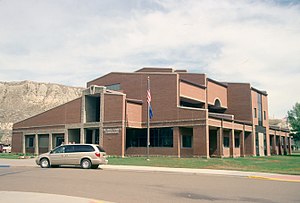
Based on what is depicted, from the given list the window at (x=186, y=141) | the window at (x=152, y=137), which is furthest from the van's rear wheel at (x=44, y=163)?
the window at (x=186, y=141)

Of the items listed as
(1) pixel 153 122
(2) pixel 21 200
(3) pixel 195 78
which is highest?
(3) pixel 195 78

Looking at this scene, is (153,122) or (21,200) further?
(153,122)

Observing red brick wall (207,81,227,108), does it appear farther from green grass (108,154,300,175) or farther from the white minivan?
the white minivan

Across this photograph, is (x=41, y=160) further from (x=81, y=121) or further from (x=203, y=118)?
(x=81, y=121)

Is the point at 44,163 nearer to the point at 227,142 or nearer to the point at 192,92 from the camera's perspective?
the point at 192,92

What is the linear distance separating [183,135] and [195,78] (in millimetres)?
11824

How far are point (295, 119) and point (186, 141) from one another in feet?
118

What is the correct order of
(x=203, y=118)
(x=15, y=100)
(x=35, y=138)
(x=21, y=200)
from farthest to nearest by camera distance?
1. (x=15, y=100)
2. (x=35, y=138)
3. (x=203, y=118)
4. (x=21, y=200)

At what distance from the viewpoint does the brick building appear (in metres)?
42.3

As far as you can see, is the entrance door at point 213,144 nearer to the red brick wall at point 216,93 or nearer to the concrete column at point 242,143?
the concrete column at point 242,143

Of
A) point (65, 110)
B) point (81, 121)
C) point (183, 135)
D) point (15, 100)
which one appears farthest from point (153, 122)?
point (15, 100)

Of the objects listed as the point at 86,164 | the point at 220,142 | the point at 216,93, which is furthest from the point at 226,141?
the point at 86,164

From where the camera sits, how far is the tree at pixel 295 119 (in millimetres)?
Answer: 67438

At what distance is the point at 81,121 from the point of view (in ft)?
160
